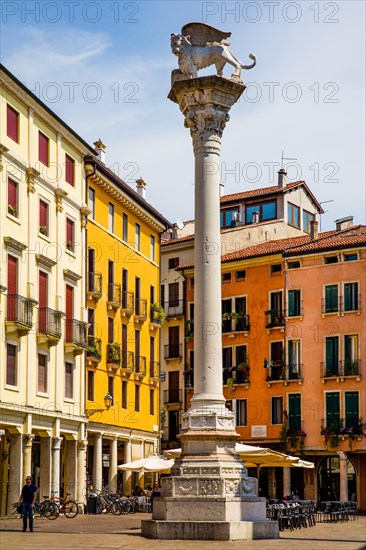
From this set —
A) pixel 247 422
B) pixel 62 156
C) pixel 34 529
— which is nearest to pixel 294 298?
pixel 247 422

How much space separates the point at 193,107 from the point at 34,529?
46.9 feet

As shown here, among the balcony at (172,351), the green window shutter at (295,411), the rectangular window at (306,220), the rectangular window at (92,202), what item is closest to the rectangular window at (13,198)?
the rectangular window at (92,202)

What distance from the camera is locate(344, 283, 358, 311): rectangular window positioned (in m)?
69.2

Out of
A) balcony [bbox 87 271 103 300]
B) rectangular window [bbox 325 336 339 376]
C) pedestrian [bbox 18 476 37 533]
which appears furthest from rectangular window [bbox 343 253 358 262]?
pedestrian [bbox 18 476 37 533]

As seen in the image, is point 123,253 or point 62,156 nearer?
point 62,156

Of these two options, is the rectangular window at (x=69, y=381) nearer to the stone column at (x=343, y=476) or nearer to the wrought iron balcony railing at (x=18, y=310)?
the wrought iron balcony railing at (x=18, y=310)

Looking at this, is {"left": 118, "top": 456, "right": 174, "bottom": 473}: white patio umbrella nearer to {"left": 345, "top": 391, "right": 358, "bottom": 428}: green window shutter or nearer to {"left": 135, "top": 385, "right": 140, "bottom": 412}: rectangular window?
{"left": 135, "top": 385, "right": 140, "bottom": 412}: rectangular window

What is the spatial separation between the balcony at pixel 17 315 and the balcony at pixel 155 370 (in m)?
19.9

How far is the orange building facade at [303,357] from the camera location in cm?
6812

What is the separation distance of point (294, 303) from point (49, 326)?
89.3ft

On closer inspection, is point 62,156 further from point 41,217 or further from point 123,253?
point 123,253

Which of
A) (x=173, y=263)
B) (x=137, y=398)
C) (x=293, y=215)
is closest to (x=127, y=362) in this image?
(x=137, y=398)

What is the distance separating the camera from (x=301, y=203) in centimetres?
8094

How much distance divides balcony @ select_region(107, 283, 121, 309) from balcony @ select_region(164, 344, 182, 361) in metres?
18.4
